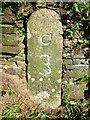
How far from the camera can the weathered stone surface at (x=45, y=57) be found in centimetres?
379

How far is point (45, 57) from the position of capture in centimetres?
391

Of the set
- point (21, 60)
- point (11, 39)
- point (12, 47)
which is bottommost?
point (21, 60)

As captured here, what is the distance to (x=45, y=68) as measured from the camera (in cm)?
395

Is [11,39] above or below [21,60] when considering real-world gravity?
above

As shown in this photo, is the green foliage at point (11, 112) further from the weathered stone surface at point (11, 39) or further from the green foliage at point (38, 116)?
the weathered stone surface at point (11, 39)

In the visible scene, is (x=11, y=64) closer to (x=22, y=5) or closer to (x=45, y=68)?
(x=45, y=68)

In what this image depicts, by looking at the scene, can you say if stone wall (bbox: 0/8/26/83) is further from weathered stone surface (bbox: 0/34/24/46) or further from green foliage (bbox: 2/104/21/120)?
green foliage (bbox: 2/104/21/120)

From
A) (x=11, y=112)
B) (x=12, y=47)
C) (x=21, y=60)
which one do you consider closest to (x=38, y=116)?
(x=11, y=112)

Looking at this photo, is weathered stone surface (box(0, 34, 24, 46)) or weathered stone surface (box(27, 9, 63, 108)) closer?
weathered stone surface (box(27, 9, 63, 108))

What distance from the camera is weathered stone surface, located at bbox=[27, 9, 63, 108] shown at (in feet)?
12.5

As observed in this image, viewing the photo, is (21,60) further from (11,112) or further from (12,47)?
(11,112)

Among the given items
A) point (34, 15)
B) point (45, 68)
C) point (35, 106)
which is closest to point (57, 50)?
point (45, 68)

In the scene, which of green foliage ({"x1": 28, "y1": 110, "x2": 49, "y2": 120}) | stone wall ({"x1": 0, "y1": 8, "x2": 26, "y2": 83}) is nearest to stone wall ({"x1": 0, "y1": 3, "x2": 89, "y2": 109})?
stone wall ({"x1": 0, "y1": 8, "x2": 26, "y2": 83})

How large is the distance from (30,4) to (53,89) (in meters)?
1.13
